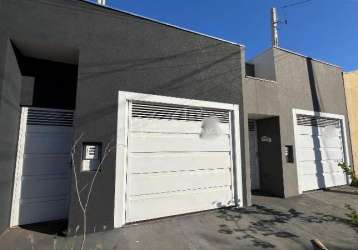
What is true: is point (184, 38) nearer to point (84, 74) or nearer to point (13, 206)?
point (84, 74)

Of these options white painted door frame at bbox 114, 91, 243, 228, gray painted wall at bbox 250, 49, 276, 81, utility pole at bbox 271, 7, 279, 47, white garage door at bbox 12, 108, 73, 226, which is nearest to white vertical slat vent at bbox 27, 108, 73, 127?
white garage door at bbox 12, 108, 73, 226

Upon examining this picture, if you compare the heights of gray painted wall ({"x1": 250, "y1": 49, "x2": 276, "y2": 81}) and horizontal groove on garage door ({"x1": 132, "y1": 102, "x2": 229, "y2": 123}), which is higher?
gray painted wall ({"x1": 250, "y1": 49, "x2": 276, "y2": 81})

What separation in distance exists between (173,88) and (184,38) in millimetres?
1411

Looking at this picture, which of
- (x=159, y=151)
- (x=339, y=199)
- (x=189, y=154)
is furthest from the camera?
(x=339, y=199)

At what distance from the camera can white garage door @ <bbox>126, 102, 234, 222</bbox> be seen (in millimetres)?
4625

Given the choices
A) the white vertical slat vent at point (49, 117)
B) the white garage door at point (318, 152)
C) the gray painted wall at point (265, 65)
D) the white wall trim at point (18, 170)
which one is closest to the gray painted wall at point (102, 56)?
the white wall trim at point (18, 170)

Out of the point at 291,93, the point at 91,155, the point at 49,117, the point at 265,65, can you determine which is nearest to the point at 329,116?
the point at 291,93

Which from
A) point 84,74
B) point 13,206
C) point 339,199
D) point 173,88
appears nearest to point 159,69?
point 173,88

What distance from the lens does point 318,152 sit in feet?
24.8

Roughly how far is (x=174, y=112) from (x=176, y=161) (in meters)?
1.19

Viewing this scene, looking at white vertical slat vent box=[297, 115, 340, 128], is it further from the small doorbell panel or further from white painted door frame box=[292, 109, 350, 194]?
the small doorbell panel

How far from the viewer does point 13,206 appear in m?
4.28

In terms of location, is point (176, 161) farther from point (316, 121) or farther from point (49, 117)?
point (316, 121)

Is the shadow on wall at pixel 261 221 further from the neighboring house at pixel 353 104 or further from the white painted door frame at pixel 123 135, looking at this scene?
the neighboring house at pixel 353 104
